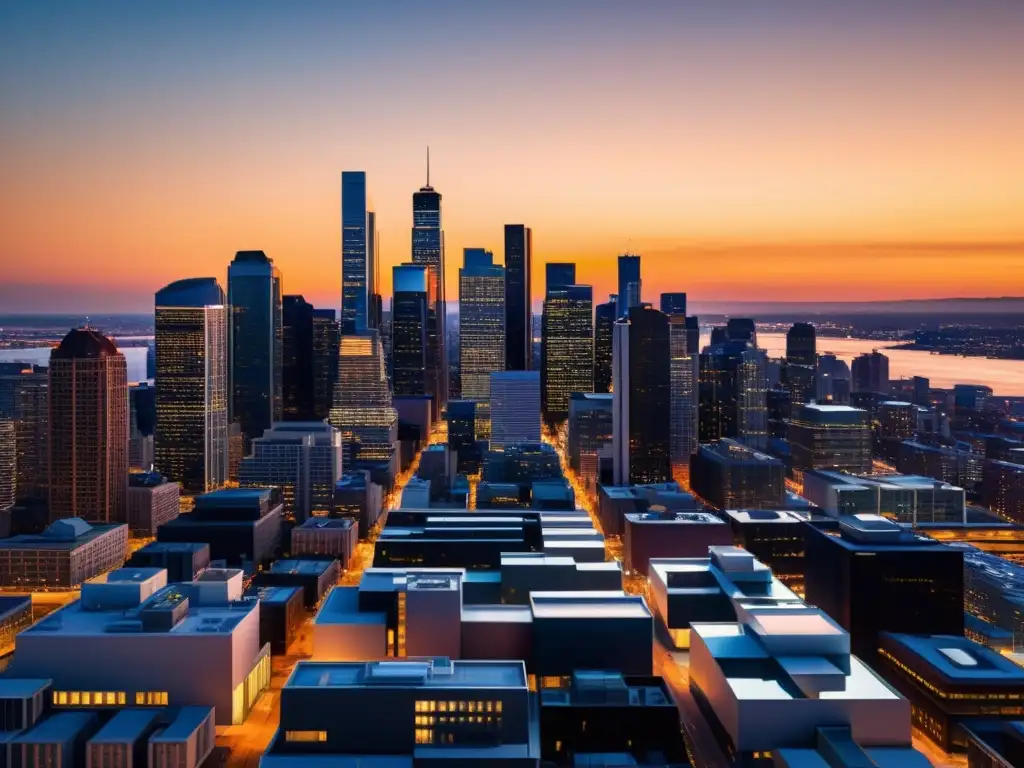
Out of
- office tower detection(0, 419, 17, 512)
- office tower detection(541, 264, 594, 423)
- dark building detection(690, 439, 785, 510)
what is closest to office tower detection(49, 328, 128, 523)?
office tower detection(0, 419, 17, 512)

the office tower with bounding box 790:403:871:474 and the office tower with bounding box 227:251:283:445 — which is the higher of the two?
the office tower with bounding box 227:251:283:445

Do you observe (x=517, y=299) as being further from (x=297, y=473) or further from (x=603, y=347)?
(x=297, y=473)

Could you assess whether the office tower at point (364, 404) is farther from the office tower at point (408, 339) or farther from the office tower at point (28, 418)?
the office tower at point (28, 418)

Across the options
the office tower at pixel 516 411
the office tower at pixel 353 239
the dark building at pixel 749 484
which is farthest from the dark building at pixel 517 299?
the dark building at pixel 749 484

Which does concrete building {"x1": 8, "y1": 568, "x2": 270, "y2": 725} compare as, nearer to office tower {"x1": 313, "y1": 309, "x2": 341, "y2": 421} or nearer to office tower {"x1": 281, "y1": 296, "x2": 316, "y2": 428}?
office tower {"x1": 313, "y1": 309, "x2": 341, "y2": 421}

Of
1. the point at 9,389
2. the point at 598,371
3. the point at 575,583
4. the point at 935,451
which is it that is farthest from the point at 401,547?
the point at 598,371

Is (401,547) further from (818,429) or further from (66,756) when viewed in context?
(818,429)
